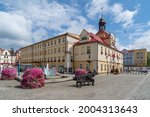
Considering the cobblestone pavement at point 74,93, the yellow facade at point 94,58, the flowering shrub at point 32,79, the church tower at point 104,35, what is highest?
the church tower at point 104,35

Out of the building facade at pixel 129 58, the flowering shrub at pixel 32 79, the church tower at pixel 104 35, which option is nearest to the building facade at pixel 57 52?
the church tower at pixel 104 35

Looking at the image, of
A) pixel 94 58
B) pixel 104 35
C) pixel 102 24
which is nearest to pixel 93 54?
pixel 94 58

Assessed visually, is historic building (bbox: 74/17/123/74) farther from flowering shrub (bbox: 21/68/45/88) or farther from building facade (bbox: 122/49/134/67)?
building facade (bbox: 122/49/134/67)

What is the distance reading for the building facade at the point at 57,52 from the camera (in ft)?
129

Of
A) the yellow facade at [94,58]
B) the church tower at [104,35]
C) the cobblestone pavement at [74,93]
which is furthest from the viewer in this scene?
the church tower at [104,35]

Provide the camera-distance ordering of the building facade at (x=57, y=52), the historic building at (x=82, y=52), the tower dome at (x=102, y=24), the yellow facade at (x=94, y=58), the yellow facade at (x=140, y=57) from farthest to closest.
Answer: the yellow facade at (x=140, y=57) < the tower dome at (x=102, y=24) < the building facade at (x=57, y=52) < the historic building at (x=82, y=52) < the yellow facade at (x=94, y=58)

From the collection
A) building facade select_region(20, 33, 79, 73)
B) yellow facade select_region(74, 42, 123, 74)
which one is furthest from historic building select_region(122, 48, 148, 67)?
yellow facade select_region(74, 42, 123, 74)

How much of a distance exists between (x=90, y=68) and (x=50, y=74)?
12.2 m

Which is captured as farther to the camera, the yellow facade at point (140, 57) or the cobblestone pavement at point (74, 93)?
the yellow facade at point (140, 57)

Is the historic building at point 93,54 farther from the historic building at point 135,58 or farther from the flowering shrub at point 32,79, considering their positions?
the historic building at point 135,58

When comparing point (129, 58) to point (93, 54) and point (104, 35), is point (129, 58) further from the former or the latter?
point (93, 54)

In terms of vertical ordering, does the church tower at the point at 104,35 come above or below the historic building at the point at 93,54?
above

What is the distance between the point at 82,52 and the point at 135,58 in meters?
75.9

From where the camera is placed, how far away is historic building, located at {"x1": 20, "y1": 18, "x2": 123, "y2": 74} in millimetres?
34375
